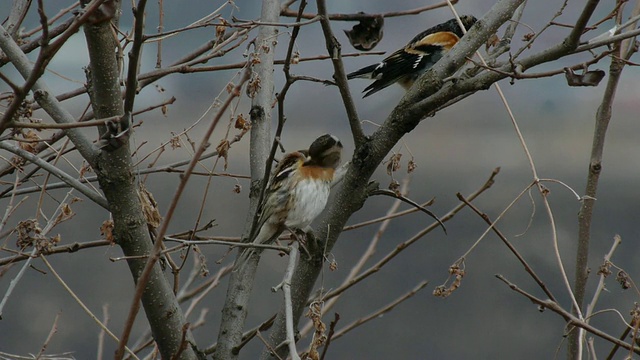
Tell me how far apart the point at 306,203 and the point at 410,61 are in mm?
1172

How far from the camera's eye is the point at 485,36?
1.76m

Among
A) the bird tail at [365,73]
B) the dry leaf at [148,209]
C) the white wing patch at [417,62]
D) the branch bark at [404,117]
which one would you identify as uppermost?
the bird tail at [365,73]

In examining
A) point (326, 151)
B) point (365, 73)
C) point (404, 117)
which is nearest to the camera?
point (404, 117)

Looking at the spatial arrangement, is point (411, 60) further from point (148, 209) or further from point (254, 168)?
point (148, 209)

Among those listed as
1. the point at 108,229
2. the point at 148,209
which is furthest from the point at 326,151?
the point at 108,229

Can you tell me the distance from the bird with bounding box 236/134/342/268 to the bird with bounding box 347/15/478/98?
0.81 meters

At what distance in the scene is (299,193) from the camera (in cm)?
235

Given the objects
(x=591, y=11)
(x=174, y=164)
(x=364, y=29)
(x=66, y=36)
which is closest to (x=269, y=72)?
(x=174, y=164)

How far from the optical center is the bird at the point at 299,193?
7.58 ft

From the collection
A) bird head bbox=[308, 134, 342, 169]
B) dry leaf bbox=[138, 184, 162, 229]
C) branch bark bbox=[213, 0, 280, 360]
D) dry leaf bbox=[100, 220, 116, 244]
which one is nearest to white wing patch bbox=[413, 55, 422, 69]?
branch bark bbox=[213, 0, 280, 360]

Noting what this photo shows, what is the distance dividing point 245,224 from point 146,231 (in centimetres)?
50

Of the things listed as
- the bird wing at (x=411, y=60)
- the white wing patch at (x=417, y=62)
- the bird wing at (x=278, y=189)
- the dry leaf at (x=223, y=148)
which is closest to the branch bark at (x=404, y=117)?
the dry leaf at (x=223, y=148)

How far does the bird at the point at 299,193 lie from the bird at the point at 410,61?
0.81 metres

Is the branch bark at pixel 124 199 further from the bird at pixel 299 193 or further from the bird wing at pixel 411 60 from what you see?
the bird wing at pixel 411 60
